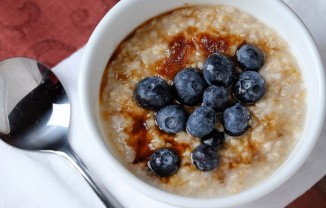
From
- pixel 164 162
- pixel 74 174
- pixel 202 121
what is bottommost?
pixel 74 174

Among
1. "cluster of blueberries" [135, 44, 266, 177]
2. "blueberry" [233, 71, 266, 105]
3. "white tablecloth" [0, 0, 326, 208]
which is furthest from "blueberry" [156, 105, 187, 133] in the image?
"white tablecloth" [0, 0, 326, 208]

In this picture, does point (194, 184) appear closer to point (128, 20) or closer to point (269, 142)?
point (269, 142)

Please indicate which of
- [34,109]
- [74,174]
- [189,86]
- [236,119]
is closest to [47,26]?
[34,109]

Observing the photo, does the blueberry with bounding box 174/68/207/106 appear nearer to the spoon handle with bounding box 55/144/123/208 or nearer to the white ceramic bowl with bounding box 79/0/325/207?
the white ceramic bowl with bounding box 79/0/325/207

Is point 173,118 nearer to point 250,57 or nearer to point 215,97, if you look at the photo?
point 215,97

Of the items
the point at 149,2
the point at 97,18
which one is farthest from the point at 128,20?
the point at 97,18

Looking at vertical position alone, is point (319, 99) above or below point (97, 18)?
above
